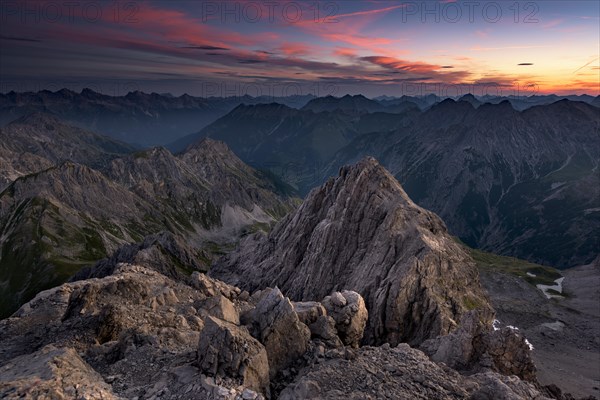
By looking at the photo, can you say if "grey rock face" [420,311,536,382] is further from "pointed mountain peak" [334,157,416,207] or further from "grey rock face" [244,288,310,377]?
"pointed mountain peak" [334,157,416,207]

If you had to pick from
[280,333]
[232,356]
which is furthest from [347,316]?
[232,356]

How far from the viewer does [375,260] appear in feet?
318

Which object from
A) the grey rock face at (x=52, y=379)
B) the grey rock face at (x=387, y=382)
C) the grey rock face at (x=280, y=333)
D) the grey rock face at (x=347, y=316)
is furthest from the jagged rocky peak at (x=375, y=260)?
the grey rock face at (x=52, y=379)

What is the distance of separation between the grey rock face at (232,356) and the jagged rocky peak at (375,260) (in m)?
55.3

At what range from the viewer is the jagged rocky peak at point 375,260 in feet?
269

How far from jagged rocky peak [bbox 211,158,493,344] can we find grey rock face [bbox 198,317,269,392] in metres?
55.3

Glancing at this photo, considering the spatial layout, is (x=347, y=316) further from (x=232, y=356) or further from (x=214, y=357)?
(x=214, y=357)

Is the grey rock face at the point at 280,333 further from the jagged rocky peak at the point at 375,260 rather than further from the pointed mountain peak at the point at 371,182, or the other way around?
the pointed mountain peak at the point at 371,182

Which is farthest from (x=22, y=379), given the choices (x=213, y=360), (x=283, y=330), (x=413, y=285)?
(x=413, y=285)

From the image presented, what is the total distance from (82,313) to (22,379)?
20778 mm

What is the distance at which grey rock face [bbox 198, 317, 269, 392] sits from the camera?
85.8ft

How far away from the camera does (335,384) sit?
26.7 m

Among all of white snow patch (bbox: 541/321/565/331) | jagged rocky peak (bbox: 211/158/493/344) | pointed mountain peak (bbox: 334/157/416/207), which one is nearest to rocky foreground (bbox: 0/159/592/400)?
jagged rocky peak (bbox: 211/158/493/344)

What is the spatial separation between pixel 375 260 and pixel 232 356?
74073 mm
